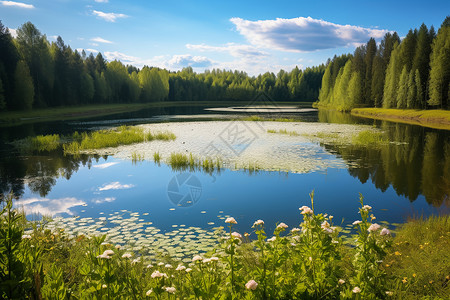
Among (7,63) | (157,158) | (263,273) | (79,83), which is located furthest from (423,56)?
(7,63)

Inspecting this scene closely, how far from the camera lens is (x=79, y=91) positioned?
7200cm

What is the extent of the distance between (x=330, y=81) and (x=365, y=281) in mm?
106042

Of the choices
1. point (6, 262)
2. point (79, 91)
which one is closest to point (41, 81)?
point (79, 91)

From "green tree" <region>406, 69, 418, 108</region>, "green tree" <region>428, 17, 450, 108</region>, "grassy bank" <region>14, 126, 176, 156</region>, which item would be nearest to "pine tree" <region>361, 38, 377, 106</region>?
"green tree" <region>406, 69, 418, 108</region>

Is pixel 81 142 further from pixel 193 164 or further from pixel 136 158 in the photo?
pixel 193 164

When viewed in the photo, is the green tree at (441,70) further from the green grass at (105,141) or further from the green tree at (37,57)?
the green tree at (37,57)

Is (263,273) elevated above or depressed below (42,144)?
above

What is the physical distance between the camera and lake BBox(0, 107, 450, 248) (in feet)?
33.9

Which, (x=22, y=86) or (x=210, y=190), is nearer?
(x=210, y=190)

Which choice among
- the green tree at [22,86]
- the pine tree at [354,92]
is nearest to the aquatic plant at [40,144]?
the green tree at [22,86]

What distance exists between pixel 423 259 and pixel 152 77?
108026 millimetres

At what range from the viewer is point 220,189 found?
13.8 meters

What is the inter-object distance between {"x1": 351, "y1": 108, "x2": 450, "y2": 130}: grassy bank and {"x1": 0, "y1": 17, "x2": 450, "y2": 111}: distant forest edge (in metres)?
2.06

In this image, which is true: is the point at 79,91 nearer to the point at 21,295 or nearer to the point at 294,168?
the point at 294,168
